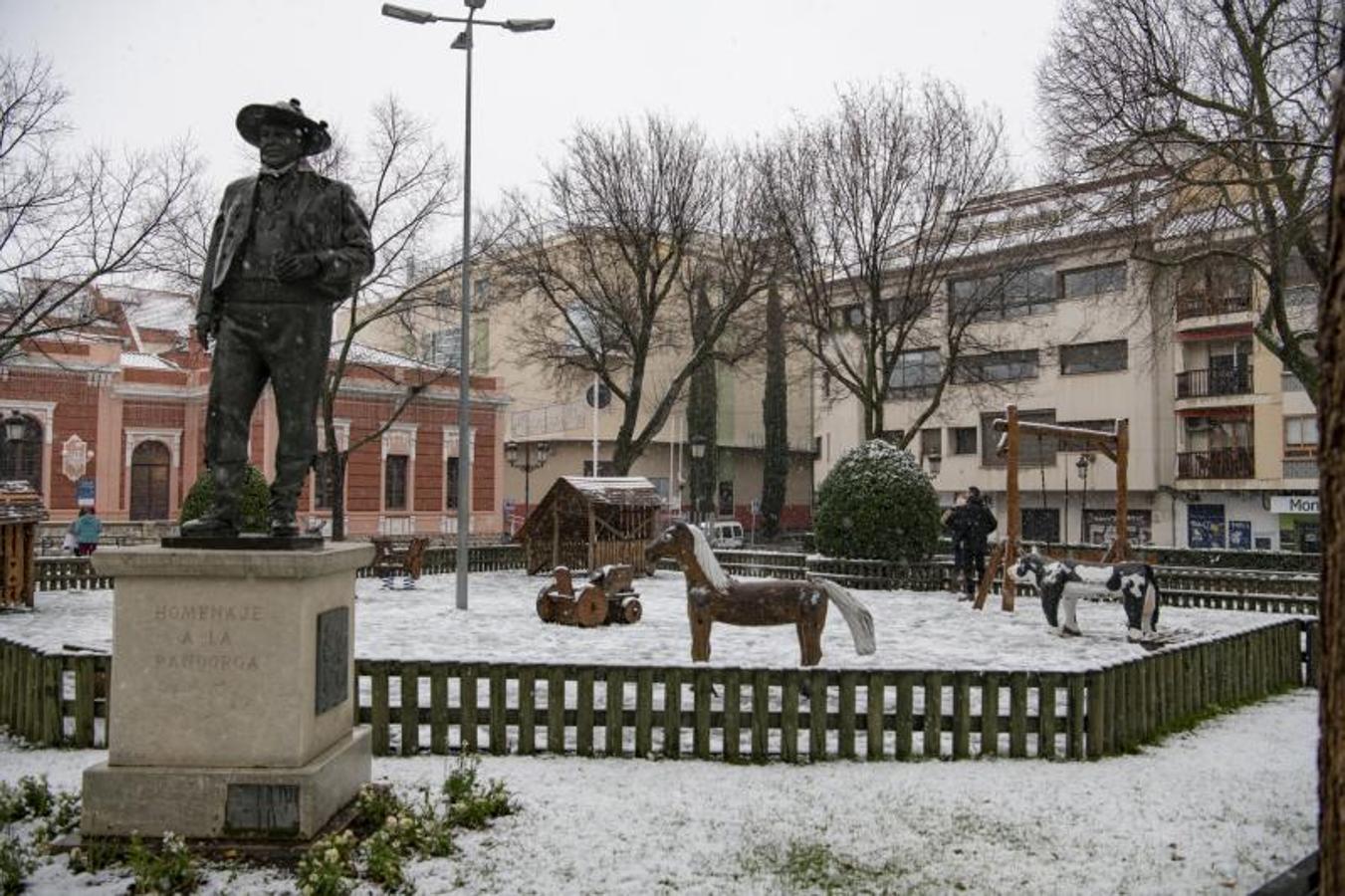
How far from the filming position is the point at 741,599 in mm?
10109

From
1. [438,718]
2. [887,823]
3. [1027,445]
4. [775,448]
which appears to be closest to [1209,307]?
[1027,445]

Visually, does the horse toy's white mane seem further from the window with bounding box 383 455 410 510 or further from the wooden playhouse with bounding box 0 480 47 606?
the window with bounding box 383 455 410 510

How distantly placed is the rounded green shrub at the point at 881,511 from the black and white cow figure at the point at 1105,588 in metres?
7.48

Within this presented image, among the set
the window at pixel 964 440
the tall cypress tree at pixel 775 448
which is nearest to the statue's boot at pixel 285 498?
the window at pixel 964 440

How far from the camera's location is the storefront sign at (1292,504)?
33125 mm

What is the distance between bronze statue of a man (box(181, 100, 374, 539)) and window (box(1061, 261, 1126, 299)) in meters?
33.9

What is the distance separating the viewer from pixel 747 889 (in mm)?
5234

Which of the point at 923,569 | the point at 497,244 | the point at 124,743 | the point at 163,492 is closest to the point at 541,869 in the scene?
the point at 124,743

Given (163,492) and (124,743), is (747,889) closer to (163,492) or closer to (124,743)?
(124,743)

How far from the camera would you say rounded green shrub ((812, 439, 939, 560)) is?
74.2ft

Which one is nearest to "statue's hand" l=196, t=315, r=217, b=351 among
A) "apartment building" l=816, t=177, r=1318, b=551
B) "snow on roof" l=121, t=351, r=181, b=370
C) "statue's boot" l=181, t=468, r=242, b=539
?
"statue's boot" l=181, t=468, r=242, b=539

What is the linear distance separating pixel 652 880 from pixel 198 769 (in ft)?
8.31

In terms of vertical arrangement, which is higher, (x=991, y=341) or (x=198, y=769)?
(x=991, y=341)

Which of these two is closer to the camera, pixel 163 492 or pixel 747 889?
pixel 747 889
